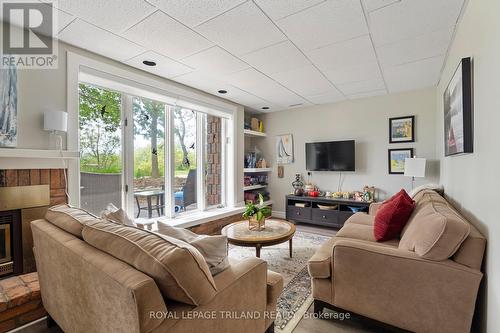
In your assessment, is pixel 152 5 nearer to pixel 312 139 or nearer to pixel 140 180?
pixel 140 180

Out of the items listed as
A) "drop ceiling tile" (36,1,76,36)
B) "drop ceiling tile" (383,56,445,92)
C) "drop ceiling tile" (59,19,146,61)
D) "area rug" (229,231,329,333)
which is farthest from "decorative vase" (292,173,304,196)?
"drop ceiling tile" (36,1,76,36)

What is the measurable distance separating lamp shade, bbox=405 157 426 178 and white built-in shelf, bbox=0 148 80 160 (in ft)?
13.7

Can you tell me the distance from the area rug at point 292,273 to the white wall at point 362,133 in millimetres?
1367

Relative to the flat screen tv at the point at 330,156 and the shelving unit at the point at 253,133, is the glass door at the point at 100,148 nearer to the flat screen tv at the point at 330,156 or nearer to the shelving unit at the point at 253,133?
the shelving unit at the point at 253,133

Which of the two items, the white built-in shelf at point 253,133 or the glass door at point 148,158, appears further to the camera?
the white built-in shelf at point 253,133

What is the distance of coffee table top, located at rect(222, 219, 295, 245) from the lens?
241 cm

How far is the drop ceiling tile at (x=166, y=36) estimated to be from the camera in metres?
2.03

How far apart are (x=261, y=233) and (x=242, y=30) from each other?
2.00 m

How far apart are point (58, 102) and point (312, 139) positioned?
4090mm

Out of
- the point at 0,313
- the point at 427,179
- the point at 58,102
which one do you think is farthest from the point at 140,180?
the point at 427,179

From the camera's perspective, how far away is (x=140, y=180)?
3.29 m

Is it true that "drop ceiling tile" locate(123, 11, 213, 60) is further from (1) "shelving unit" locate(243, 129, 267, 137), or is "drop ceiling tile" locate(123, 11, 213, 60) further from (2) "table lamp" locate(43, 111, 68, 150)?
(1) "shelving unit" locate(243, 129, 267, 137)

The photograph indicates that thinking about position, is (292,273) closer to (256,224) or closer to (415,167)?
(256,224)

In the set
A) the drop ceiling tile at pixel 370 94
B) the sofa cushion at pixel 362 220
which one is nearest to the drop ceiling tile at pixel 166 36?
the sofa cushion at pixel 362 220
